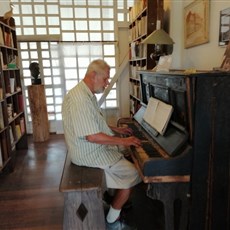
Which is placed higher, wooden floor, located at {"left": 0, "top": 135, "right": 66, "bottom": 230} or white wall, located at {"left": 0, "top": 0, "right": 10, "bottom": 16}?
white wall, located at {"left": 0, "top": 0, "right": 10, "bottom": 16}

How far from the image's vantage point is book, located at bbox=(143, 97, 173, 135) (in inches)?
68.4

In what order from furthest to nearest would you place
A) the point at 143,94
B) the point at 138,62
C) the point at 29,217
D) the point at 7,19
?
the point at 138,62, the point at 7,19, the point at 143,94, the point at 29,217

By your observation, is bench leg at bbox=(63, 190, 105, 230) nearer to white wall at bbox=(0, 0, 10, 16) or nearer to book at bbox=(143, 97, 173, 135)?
book at bbox=(143, 97, 173, 135)

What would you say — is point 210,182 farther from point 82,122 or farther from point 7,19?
point 7,19

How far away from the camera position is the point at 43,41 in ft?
14.3

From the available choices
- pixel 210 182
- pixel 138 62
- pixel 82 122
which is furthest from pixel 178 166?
pixel 138 62

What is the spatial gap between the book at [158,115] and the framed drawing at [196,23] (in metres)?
0.72

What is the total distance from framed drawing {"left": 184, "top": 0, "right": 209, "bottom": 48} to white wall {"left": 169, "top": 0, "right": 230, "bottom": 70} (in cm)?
4

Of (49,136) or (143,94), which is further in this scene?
(49,136)

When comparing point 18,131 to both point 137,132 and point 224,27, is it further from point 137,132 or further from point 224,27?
point 224,27

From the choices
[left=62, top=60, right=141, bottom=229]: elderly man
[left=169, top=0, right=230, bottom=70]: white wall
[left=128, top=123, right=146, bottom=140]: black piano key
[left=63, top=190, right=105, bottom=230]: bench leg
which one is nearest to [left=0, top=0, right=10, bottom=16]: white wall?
[left=169, top=0, right=230, bottom=70]: white wall

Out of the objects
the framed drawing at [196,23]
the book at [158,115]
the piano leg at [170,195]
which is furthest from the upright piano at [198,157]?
the framed drawing at [196,23]

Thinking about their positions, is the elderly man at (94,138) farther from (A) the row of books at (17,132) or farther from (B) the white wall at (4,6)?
(B) the white wall at (4,6)

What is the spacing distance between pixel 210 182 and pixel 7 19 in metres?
3.29
